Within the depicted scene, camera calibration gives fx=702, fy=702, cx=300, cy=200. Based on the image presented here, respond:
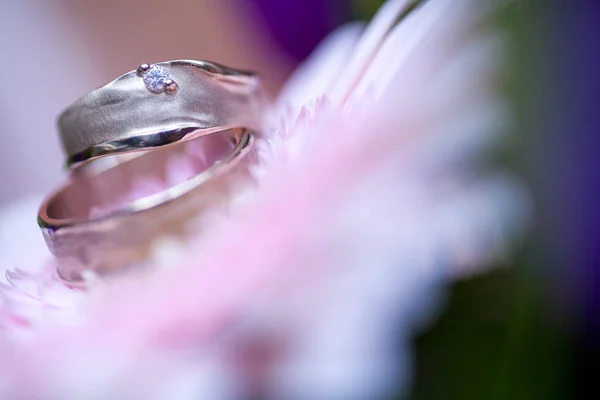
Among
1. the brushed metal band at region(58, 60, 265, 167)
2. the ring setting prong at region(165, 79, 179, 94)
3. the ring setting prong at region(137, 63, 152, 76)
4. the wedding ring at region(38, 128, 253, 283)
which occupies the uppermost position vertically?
the ring setting prong at region(137, 63, 152, 76)

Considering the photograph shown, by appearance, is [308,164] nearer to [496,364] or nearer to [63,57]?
[496,364]

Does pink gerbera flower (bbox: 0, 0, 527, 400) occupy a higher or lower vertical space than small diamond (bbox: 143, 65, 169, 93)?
lower

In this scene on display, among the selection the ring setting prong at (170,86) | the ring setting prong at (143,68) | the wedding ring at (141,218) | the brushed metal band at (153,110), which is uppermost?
the ring setting prong at (143,68)

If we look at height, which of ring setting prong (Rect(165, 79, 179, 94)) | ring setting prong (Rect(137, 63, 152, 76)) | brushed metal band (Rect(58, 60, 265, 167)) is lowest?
brushed metal band (Rect(58, 60, 265, 167))

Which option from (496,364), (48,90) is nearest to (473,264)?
(496,364)

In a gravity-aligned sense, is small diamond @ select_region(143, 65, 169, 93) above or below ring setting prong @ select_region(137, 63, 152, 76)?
below

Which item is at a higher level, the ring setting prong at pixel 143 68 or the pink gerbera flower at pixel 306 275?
the ring setting prong at pixel 143 68

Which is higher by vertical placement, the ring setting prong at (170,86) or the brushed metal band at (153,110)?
the ring setting prong at (170,86)

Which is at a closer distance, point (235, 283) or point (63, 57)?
point (235, 283)
